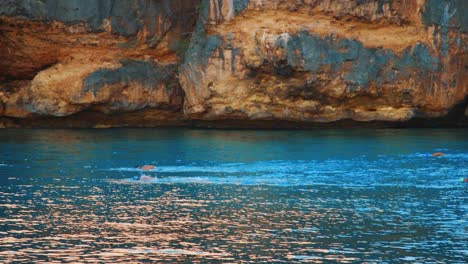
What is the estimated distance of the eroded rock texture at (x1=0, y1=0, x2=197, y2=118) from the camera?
121 feet

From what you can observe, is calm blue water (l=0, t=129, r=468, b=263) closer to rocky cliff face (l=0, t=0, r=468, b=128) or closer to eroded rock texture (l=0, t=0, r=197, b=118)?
rocky cliff face (l=0, t=0, r=468, b=128)

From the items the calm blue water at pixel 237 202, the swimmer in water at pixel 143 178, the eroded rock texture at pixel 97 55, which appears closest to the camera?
the calm blue water at pixel 237 202

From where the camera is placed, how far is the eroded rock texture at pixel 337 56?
34.7 metres

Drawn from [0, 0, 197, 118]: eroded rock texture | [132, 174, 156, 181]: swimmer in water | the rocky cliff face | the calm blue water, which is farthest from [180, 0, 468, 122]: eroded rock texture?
[132, 174, 156, 181]: swimmer in water

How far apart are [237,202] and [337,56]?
18.8m

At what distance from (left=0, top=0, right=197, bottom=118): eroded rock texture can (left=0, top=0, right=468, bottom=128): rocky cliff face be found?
0.05m

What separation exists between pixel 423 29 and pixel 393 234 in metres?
22.6

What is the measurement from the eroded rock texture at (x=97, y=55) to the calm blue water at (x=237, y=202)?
828cm

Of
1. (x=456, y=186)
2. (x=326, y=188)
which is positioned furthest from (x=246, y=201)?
(x=456, y=186)

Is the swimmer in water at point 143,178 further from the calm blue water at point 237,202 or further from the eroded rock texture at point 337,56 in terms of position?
the eroded rock texture at point 337,56

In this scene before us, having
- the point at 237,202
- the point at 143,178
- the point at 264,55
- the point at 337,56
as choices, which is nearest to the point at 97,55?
the point at 264,55

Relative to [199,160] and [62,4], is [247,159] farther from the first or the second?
[62,4]

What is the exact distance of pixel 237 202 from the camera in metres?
17.0

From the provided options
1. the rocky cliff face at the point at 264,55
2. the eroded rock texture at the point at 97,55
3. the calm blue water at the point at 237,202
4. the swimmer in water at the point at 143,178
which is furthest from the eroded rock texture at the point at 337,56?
the swimmer in water at the point at 143,178
